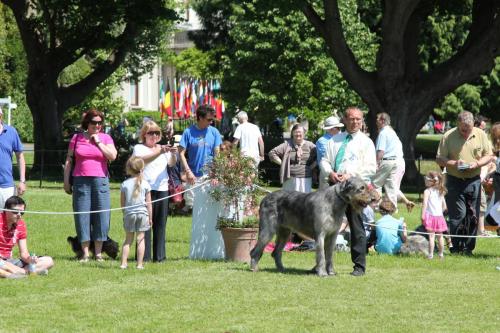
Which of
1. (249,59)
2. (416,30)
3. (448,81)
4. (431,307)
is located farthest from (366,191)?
(249,59)

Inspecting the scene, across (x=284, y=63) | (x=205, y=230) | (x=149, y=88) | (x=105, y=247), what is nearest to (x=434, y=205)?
(x=205, y=230)

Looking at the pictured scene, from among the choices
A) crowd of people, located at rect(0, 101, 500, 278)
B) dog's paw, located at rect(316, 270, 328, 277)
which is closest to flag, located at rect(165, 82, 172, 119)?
crowd of people, located at rect(0, 101, 500, 278)

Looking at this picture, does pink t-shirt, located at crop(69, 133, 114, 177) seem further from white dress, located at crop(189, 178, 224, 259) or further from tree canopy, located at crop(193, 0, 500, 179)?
tree canopy, located at crop(193, 0, 500, 179)

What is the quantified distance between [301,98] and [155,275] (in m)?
33.1

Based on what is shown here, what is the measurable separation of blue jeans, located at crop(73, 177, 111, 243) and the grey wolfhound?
7.73 feet

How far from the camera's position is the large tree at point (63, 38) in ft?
111

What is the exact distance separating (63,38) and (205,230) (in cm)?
2348

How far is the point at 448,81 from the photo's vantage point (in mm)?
29234

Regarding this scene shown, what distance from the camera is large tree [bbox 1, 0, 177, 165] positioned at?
3369 cm

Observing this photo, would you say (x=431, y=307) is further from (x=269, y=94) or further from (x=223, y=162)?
(x=269, y=94)

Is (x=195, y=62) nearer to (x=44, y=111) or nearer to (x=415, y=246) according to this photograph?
(x=44, y=111)

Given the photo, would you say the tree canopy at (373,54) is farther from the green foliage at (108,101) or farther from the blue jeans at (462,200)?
the blue jeans at (462,200)

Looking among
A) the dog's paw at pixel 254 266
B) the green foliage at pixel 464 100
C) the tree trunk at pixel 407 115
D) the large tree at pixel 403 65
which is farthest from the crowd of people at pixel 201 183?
the green foliage at pixel 464 100

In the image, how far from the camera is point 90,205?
13.8m
